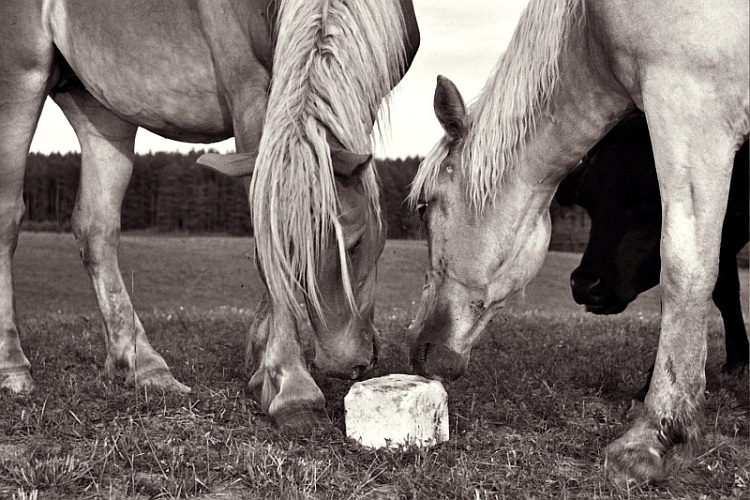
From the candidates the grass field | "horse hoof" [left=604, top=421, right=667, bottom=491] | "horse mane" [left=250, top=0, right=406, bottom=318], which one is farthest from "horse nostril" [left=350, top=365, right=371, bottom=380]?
"horse hoof" [left=604, top=421, right=667, bottom=491]

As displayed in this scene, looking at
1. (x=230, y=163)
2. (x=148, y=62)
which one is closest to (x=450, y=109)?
Result: (x=230, y=163)

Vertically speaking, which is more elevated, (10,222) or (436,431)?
(10,222)

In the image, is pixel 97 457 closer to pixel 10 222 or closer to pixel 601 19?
pixel 10 222

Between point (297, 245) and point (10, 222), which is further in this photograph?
point (10, 222)

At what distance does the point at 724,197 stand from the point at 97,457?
9.24 ft

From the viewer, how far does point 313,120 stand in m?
3.52

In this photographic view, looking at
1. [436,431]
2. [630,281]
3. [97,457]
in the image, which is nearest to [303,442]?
[436,431]

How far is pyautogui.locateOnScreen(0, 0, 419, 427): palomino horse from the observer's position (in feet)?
11.3

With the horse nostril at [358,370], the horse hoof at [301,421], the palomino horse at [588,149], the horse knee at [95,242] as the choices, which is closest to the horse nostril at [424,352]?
the palomino horse at [588,149]

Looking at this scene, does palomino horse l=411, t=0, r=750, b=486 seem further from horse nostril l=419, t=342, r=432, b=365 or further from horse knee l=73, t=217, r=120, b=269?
horse knee l=73, t=217, r=120, b=269

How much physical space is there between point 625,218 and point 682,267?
1.99m

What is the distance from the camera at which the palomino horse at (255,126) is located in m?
3.44

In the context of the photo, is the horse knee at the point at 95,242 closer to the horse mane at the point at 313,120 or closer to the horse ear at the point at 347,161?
Result: the horse mane at the point at 313,120

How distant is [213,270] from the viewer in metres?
28.0
